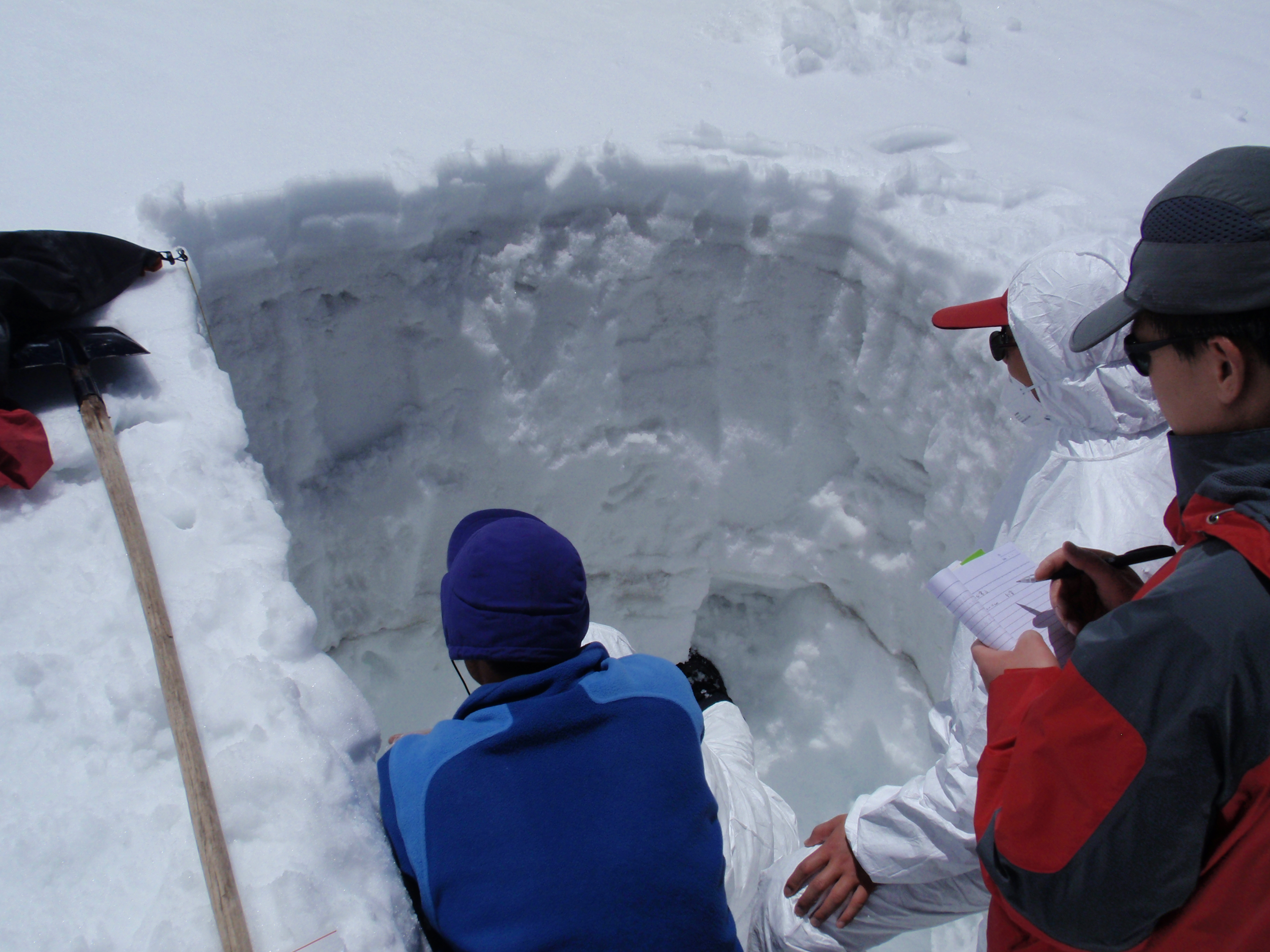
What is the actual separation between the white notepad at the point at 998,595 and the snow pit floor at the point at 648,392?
0.86 m

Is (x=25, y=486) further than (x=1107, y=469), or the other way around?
(x=1107, y=469)

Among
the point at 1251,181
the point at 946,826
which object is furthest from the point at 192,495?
the point at 1251,181

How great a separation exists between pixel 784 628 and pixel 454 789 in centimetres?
246

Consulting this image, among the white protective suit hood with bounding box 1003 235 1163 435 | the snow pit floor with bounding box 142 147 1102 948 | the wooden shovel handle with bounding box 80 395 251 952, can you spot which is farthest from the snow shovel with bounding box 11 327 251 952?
the white protective suit hood with bounding box 1003 235 1163 435

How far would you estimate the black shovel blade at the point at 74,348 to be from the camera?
149 cm

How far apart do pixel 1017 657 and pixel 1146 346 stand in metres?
0.55

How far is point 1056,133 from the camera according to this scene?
109 inches

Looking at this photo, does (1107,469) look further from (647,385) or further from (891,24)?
(891,24)

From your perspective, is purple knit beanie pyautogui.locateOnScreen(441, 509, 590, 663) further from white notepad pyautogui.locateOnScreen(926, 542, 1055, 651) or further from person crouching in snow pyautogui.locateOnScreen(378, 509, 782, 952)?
white notepad pyautogui.locateOnScreen(926, 542, 1055, 651)

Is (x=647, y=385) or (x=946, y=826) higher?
(x=647, y=385)

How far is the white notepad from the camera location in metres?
1.35

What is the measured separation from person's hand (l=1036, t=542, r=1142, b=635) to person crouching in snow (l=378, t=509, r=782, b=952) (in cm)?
59

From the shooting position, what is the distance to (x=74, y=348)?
1537 mm

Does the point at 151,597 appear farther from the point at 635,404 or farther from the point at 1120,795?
the point at 635,404
